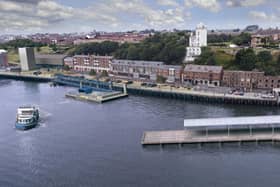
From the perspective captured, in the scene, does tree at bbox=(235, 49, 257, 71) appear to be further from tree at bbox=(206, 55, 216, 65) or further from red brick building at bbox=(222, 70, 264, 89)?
tree at bbox=(206, 55, 216, 65)

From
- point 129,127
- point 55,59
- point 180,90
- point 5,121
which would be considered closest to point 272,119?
point 129,127

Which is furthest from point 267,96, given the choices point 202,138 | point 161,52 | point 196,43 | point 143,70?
point 196,43

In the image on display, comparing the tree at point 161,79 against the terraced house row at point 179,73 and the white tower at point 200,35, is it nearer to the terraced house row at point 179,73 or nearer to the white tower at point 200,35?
the terraced house row at point 179,73

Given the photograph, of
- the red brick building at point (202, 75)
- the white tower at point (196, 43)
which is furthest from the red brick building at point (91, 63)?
the red brick building at point (202, 75)

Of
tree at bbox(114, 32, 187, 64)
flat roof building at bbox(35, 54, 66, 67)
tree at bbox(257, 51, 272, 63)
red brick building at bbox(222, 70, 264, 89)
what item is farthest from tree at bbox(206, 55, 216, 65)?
flat roof building at bbox(35, 54, 66, 67)

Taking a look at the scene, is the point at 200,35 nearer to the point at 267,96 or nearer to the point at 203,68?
the point at 203,68
